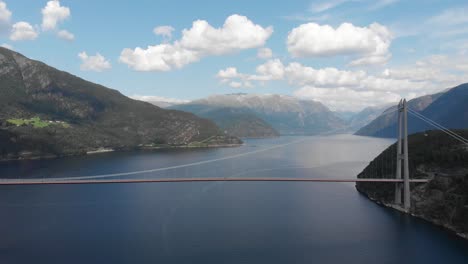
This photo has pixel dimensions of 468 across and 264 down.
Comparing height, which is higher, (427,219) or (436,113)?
(436,113)

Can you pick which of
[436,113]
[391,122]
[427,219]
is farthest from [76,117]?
[391,122]

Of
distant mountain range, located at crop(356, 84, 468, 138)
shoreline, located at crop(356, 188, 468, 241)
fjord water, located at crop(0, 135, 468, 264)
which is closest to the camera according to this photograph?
fjord water, located at crop(0, 135, 468, 264)

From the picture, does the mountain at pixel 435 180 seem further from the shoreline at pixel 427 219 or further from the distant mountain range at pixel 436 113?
the distant mountain range at pixel 436 113

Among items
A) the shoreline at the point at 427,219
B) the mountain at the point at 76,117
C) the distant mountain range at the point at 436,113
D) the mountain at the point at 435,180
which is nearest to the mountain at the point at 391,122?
the distant mountain range at the point at 436,113

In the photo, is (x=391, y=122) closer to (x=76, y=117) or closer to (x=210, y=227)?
(x=76, y=117)

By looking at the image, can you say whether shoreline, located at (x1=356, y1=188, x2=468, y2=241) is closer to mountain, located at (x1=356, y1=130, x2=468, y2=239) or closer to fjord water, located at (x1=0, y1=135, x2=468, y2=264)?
mountain, located at (x1=356, y1=130, x2=468, y2=239)

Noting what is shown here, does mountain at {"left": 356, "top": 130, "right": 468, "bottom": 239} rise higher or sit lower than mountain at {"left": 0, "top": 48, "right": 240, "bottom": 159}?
lower

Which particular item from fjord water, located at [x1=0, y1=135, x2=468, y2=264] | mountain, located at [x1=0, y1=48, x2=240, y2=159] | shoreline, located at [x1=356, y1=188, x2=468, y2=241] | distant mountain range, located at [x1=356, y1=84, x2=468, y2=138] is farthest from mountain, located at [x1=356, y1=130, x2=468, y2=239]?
mountain, located at [x1=0, y1=48, x2=240, y2=159]

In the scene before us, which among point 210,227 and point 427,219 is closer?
point 210,227
